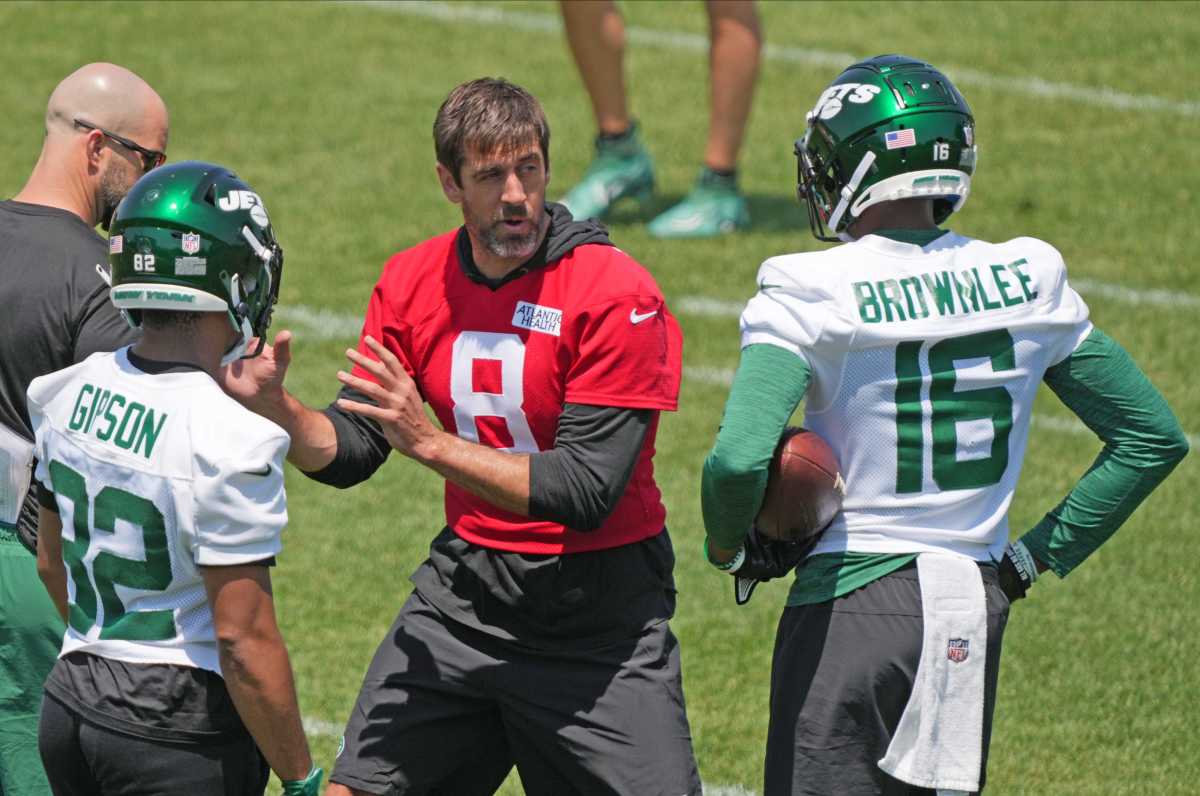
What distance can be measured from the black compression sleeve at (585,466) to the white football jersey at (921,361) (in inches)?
18.4

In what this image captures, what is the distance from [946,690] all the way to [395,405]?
135 cm

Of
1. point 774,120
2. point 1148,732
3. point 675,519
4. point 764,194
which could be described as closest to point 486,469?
point 1148,732

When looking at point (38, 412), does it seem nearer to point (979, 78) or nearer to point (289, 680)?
point (289, 680)

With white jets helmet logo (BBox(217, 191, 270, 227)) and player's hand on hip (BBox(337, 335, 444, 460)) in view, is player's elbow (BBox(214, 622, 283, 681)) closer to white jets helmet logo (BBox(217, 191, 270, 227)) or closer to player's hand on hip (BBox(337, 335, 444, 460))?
player's hand on hip (BBox(337, 335, 444, 460))

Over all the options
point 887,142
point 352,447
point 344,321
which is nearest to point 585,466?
point 352,447

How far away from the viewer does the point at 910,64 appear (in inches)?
167

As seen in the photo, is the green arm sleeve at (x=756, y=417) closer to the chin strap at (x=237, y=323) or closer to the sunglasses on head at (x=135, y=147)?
the chin strap at (x=237, y=323)

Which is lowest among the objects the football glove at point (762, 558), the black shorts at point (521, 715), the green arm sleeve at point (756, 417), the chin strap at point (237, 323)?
the black shorts at point (521, 715)

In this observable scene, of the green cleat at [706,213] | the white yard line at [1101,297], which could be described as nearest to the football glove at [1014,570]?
the white yard line at [1101,297]

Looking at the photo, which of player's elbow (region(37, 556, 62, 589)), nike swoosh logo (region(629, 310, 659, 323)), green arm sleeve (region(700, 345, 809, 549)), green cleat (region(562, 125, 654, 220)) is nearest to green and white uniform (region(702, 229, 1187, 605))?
green arm sleeve (region(700, 345, 809, 549))

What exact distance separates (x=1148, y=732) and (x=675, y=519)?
227 cm

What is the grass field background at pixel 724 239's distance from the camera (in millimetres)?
6359

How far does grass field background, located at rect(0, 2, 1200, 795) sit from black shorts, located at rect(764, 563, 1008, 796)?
1768 mm

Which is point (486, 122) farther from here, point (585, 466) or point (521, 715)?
point (521, 715)
